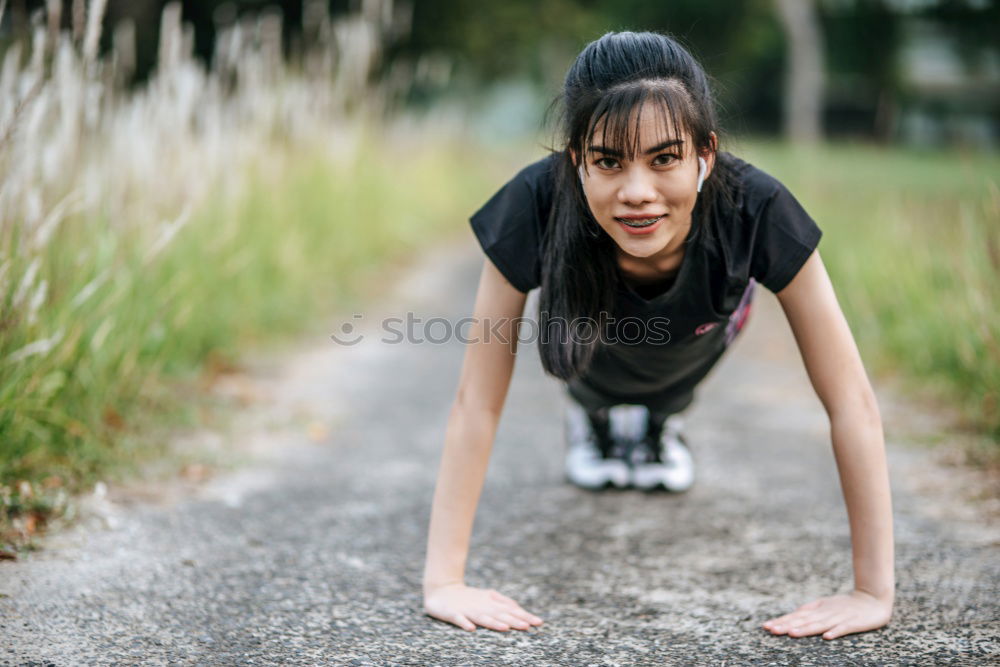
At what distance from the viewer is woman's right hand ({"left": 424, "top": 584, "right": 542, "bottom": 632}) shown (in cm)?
165

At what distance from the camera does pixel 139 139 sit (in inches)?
125

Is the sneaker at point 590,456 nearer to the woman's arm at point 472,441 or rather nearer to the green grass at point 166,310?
the woman's arm at point 472,441

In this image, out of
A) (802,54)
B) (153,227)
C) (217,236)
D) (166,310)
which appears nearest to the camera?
(166,310)

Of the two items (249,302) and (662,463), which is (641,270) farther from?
(249,302)

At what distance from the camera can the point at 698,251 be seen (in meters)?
1.73

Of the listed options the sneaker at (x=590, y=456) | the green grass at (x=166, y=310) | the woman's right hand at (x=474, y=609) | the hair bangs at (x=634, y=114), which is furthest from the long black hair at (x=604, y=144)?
the green grass at (x=166, y=310)

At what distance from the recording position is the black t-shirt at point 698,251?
1.65 meters

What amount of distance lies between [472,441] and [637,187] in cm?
57

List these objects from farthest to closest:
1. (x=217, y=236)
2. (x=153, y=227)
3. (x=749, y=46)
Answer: (x=749, y=46) < (x=217, y=236) < (x=153, y=227)

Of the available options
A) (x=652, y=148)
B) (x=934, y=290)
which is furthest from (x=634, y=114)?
(x=934, y=290)

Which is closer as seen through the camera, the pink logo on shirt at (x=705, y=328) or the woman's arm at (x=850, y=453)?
the woman's arm at (x=850, y=453)

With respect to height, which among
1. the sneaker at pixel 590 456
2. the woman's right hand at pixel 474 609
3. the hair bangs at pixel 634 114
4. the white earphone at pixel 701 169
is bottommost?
the woman's right hand at pixel 474 609

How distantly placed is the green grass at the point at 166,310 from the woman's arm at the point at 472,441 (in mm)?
902

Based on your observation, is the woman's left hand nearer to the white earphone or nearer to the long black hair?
the long black hair
